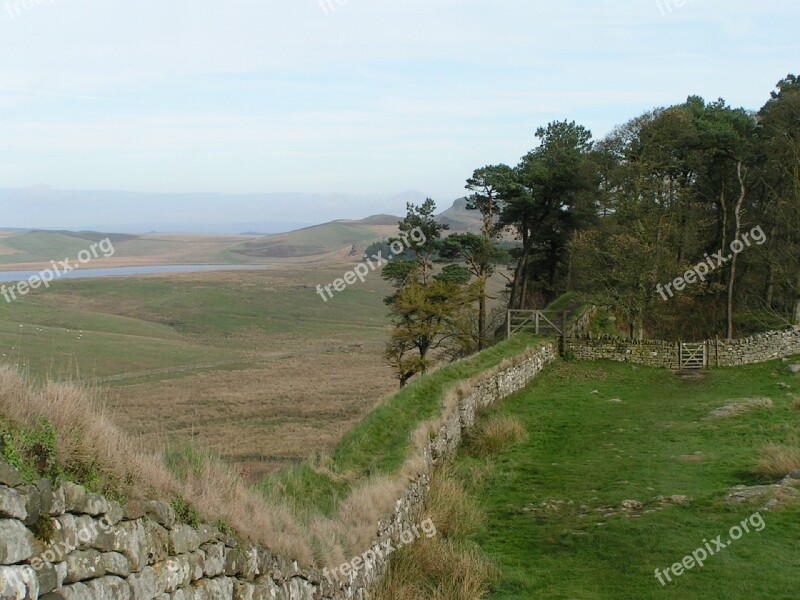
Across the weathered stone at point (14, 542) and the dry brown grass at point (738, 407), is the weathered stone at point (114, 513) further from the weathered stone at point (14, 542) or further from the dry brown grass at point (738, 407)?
the dry brown grass at point (738, 407)

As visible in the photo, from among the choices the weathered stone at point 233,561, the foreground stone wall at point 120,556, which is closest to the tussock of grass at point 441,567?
the foreground stone wall at point 120,556

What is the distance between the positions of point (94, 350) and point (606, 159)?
47452 millimetres

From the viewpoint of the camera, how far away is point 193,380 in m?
54.2

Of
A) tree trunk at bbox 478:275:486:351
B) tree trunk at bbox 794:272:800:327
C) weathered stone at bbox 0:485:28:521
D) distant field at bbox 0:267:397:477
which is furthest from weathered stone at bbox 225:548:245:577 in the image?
tree trunk at bbox 794:272:800:327

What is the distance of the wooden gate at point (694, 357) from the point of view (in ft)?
99.4

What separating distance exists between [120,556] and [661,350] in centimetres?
2790

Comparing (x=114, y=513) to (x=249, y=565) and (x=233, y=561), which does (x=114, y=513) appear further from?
(x=249, y=565)

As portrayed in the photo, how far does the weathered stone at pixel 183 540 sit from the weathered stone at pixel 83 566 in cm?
99

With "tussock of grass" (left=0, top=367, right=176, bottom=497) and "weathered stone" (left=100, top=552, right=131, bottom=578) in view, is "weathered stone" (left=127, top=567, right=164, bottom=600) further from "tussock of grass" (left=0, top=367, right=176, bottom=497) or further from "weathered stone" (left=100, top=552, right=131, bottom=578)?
"tussock of grass" (left=0, top=367, right=176, bottom=497)

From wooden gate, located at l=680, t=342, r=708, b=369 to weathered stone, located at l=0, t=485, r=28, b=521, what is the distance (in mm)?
29136

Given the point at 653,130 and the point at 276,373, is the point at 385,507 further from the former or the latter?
the point at 276,373

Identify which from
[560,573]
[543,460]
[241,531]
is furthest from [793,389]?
[241,531]

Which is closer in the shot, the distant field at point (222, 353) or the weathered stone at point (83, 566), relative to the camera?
the weathered stone at point (83, 566)

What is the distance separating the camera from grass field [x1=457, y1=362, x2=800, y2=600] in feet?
36.7
